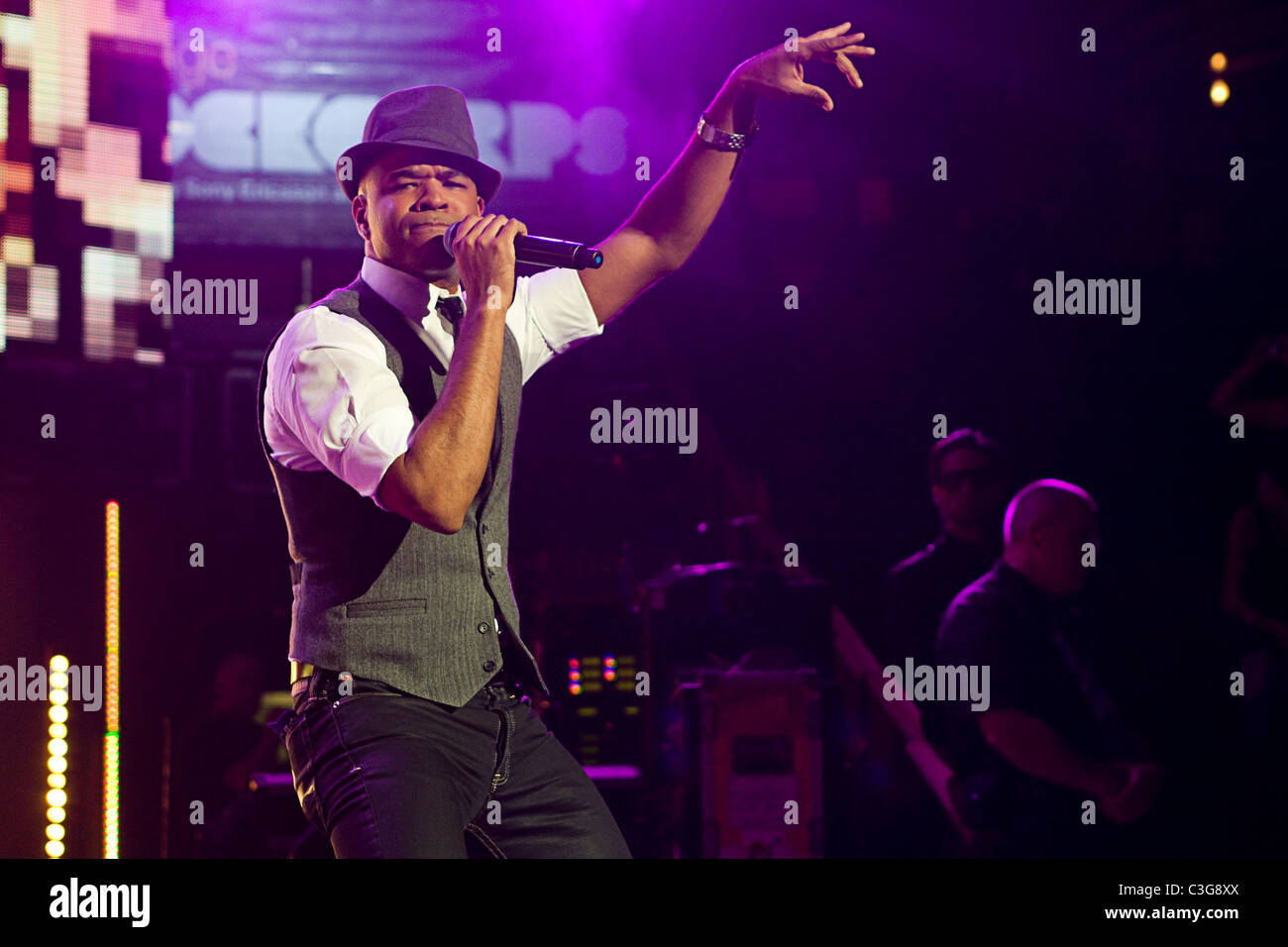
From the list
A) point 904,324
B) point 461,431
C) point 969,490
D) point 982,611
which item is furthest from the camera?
point 904,324

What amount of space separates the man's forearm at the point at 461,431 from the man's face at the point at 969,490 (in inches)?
91.5

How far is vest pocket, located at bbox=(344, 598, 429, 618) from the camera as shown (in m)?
1.96

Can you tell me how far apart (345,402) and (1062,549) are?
2.17 metres

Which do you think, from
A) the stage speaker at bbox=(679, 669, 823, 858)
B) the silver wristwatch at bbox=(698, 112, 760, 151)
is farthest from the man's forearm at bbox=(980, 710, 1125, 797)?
the silver wristwatch at bbox=(698, 112, 760, 151)

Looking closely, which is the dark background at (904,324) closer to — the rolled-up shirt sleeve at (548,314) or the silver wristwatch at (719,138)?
the rolled-up shirt sleeve at (548,314)

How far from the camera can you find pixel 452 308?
2.17 meters

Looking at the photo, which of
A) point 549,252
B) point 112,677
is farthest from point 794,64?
point 112,677

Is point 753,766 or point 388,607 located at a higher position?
point 388,607

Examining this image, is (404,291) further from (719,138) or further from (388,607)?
(719,138)

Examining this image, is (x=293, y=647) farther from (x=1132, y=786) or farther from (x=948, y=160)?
(x=948, y=160)

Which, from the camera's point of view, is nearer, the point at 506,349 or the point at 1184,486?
the point at 506,349

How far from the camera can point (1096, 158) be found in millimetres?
4824
